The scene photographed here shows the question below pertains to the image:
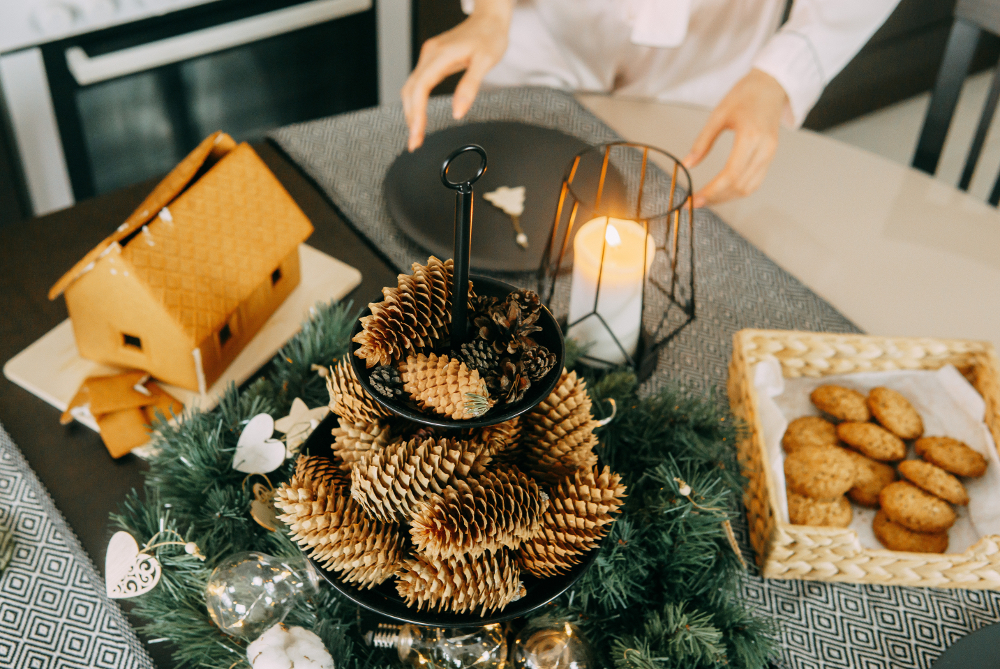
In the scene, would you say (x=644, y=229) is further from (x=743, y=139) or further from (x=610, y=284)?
(x=743, y=139)

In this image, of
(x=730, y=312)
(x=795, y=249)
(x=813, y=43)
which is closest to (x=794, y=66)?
(x=813, y=43)

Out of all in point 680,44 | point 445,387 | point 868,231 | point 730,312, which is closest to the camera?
point 445,387

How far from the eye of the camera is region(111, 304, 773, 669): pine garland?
52 centimetres

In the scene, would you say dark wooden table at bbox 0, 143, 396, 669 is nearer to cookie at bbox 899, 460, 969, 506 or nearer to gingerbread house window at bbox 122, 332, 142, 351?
gingerbread house window at bbox 122, 332, 142, 351

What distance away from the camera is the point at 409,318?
381 millimetres

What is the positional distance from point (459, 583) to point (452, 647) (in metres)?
0.12

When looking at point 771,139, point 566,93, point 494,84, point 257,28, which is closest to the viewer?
point 771,139

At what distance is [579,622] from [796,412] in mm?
353

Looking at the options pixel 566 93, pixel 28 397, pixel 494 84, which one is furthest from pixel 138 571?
pixel 494 84

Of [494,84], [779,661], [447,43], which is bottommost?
[779,661]

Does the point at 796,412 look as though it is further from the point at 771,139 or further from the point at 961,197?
the point at 961,197

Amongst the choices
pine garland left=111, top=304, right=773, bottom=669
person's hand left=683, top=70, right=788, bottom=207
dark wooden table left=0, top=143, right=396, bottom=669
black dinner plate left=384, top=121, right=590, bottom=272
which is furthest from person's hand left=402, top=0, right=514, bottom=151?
pine garland left=111, top=304, right=773, bottom=669

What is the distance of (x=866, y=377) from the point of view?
754mm

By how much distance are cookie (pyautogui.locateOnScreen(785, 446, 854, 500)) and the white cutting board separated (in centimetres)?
49
